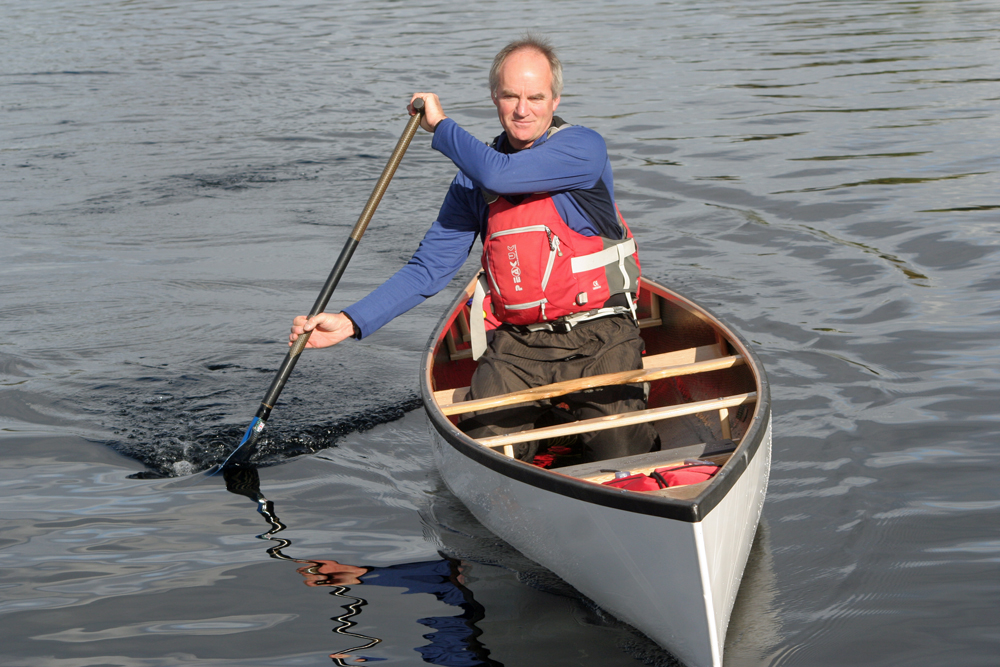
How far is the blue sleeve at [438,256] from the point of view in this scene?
3.64 meters

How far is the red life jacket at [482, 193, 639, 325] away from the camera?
10.9 ft

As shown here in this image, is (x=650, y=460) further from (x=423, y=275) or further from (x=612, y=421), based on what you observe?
(x=423, y=275)

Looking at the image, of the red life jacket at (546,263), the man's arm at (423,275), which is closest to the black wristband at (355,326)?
the man's arm at (423,275)

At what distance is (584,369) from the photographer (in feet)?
11.3

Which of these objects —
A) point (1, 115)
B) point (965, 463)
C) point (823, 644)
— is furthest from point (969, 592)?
point (1, 115)

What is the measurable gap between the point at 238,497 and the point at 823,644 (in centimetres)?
232

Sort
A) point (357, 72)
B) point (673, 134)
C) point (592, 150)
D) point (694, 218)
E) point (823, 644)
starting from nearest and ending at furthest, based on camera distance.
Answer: point (823, 644)
point (592, 150)
point (694, 218)
point (673, 134)
point (357, 72)

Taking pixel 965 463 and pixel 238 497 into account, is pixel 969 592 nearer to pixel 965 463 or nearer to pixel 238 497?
pixel 965 463

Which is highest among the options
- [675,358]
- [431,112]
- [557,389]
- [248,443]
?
[431,112]

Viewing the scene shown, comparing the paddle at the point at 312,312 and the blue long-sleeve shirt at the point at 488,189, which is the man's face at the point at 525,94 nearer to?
the blue long-sleeve shirt at the point at 488,189

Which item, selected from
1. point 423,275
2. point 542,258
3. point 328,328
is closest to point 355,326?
point 328,328

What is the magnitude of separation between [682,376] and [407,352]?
71.9 inches

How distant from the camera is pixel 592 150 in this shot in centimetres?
323

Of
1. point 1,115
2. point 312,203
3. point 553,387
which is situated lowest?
point 553,387
